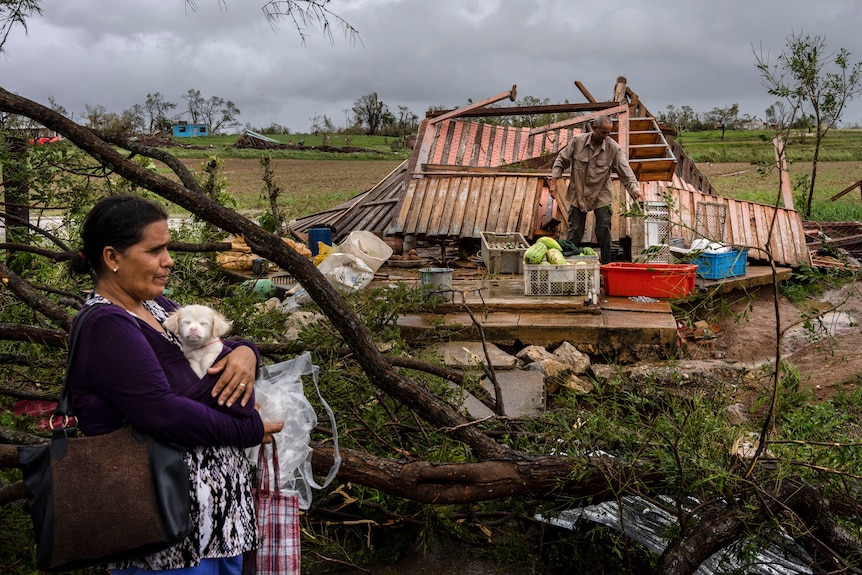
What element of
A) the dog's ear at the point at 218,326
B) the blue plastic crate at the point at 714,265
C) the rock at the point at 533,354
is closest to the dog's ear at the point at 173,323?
the dog's ear at the point at 218,326

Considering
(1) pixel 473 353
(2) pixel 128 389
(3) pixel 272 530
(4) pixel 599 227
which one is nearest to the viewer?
(2) pixel 128 389

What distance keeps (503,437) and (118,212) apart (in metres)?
2.34

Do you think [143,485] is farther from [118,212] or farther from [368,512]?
[368,512]

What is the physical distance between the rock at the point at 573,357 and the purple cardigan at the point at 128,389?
16.9 feet

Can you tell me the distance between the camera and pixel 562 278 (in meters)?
7.99

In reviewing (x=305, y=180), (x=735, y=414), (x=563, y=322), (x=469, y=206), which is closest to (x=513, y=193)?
(x=469, y=206)

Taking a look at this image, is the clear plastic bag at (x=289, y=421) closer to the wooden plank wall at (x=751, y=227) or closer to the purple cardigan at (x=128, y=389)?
the purple cardigan at (x=128, y=389)

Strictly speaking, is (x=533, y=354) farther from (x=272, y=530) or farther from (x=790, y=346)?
(x=272, y=530)

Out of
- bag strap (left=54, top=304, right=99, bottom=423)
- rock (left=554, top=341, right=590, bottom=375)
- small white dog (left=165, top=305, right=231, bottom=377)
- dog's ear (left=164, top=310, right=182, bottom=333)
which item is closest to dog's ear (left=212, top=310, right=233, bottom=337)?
small white dog (left=165, top=305, right=231, bottom=377)

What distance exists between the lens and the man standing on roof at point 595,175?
950cm

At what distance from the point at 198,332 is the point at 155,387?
0.93ft

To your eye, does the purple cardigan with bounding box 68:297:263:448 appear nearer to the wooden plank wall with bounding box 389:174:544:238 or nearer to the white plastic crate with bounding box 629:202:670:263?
the white plastic crate with bounding box 629:202:670:263

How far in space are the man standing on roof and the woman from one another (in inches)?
312

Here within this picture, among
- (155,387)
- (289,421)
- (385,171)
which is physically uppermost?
(385,171)
